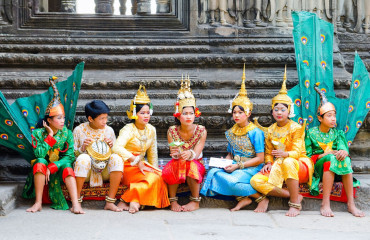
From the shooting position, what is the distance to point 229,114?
6.43 m

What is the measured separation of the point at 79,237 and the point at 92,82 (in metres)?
2.69

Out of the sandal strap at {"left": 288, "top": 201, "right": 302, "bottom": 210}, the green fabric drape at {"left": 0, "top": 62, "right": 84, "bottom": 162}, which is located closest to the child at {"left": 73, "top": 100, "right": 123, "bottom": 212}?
the green fabric drape at {"left": 0, "top": 62, "right": 84, "bottom": 162}

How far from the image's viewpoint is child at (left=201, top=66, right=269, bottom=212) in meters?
5.45

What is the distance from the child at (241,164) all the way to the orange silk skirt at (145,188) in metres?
0.37

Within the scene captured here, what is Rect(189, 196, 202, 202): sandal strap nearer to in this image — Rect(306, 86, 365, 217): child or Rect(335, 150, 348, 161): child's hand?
Rect(306, 86, 365, 217): child

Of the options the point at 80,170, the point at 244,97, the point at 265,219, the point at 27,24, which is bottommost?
the point at 265,219

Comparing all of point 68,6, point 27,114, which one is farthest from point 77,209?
point 68,6

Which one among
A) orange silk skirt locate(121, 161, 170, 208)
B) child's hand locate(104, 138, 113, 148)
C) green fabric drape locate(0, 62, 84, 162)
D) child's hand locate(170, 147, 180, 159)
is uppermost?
green fabric drape locate(0, 62, 84, 162)

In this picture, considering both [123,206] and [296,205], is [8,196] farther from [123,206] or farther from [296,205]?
[296,205]

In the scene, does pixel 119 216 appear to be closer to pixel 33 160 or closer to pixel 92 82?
pixel 33 160

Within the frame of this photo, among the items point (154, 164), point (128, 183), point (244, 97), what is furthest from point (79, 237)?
point (244, 97)

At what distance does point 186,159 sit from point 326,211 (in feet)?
4.11

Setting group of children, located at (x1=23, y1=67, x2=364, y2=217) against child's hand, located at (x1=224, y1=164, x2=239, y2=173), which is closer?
group of children, located at (x1=23, y1=67, x2=364, y2=217)

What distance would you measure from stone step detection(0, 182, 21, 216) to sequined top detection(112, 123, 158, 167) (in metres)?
0.94
